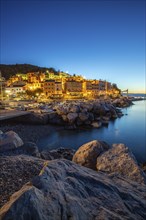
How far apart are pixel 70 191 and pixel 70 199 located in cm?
43

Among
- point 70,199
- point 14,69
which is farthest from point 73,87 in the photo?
point 70,199

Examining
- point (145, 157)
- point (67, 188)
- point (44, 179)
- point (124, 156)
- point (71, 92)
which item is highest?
point (71, 92)

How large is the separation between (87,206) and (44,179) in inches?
43.2

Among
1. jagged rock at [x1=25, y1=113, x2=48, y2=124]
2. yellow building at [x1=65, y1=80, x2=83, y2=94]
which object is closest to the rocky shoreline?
jagged rock at [x1=25, y1=113, x2=48, y2=124]

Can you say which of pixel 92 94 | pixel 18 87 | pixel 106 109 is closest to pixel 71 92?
pixel 92 94

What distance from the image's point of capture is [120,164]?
719 cm

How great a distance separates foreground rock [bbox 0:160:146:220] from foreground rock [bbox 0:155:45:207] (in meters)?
1.32

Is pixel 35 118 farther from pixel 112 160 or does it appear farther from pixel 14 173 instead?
pixel 14 173

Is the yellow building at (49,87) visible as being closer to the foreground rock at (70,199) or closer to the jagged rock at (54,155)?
the jagged rock at (54,155)

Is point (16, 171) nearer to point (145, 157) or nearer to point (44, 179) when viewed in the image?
point (44, 179)

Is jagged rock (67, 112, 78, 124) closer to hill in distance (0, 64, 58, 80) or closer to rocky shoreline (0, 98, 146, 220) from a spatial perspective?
rocky shoreline (0, 98, 146, 220)

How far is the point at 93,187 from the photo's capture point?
446cm

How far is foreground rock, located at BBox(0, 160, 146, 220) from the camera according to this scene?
2.66 m

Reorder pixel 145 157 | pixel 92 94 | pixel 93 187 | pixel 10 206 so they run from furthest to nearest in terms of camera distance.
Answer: pixel 92 94 → pixel 145 157 → pixel 93 187 → pixel 10 206
